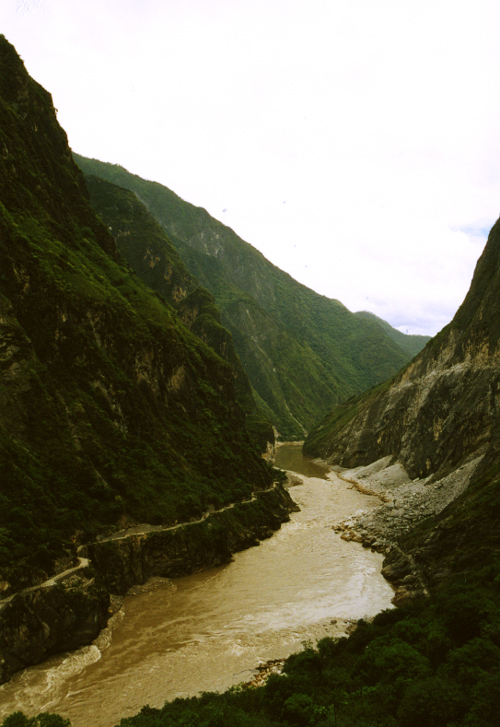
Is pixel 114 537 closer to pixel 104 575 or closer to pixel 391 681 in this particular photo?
pixel 104 575

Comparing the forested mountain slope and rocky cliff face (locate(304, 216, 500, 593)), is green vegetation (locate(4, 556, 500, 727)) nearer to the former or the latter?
rocky cliff face (locate(304, 216, 500, 593))

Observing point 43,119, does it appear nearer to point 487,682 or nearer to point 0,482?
point 0,482

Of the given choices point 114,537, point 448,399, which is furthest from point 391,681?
point 448,399

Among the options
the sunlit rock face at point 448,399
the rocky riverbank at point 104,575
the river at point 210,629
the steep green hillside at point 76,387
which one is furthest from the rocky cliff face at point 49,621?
the sunlit rock face at point 448,399

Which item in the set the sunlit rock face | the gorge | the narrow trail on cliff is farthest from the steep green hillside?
the sunlit rock face

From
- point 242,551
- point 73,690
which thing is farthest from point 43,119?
point 73,690

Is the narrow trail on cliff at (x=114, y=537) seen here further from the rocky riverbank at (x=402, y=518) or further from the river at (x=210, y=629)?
the rocky riverbank at (x=402, y=518)
